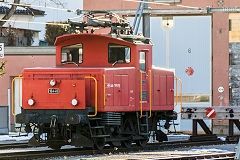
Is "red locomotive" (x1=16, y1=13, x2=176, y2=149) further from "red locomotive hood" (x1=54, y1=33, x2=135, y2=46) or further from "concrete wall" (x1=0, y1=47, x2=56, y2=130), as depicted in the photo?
"concrete wall" (x1=0, y1=47, x2=56, y2=130)

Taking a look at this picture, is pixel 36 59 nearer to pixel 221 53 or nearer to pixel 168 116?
pixel 221 53

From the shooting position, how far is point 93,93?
19.0 m

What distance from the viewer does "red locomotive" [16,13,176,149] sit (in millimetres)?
18656

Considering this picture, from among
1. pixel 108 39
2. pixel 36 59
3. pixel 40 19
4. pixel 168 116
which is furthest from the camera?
pixel 40 19

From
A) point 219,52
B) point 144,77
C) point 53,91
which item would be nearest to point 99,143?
point 53,91

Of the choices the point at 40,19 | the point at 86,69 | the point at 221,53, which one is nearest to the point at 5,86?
the point at 221,53

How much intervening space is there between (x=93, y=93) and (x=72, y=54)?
2021mm

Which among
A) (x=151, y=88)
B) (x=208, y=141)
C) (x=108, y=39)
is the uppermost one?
(x=108, y=39)

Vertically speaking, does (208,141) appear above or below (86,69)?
below

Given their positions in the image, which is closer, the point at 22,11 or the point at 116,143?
the point at 116,143

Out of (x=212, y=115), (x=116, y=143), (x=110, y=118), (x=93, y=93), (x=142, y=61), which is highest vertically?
(x=142, y=61)

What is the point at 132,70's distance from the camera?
19.8 meters

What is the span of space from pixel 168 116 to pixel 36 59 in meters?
12.5

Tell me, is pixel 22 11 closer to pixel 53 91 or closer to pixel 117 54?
pixel 117 54
